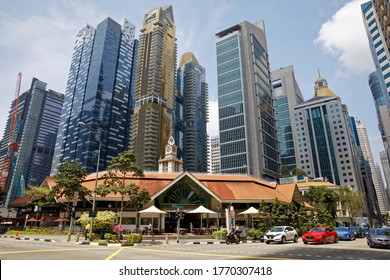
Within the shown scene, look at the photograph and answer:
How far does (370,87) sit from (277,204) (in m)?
209

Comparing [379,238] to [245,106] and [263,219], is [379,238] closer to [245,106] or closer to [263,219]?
[263,219]

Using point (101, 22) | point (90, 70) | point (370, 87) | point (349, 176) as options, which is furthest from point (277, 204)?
point (370, 87)

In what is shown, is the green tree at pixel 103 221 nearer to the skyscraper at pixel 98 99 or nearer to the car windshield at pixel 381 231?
the car windshield at pixel 381 231

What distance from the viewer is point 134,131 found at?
496 feet

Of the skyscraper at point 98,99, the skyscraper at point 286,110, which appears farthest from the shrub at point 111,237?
the skyscraper at point 286,110

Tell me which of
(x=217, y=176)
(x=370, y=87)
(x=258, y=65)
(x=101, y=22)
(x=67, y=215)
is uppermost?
(x=101, y=22)

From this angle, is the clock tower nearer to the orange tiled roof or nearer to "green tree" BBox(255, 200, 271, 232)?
the orange tiled roof

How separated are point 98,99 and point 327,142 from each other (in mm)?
142861

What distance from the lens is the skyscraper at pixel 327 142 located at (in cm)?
14662

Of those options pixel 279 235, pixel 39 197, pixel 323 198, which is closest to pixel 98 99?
pixel 39 197

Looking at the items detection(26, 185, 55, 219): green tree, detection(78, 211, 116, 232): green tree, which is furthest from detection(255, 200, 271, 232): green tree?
detection(26, 185, 55, 219): green tree

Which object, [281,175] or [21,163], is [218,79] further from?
[21,163]

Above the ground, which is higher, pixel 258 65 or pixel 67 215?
pixel 258 65

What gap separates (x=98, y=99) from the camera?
166m
